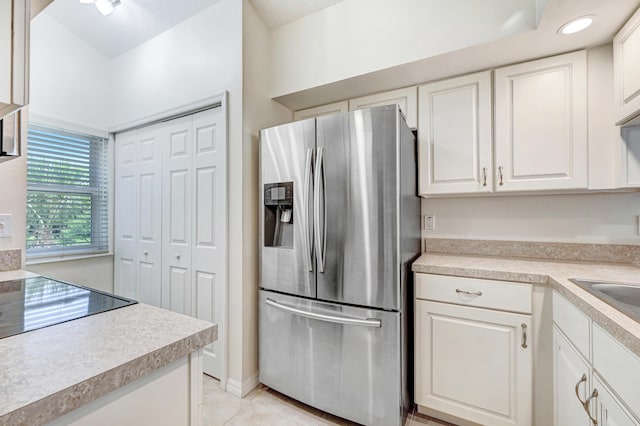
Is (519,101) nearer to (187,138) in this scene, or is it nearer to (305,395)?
(305,395)

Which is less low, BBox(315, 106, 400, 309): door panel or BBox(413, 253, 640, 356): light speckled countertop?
BBox(315, 106, 400, 309): door panel

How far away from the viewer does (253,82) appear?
6.74 feet

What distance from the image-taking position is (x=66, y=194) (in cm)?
257

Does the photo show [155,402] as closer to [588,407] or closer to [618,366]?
[618,366]

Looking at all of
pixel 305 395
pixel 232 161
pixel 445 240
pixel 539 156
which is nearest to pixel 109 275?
pixel 232 161

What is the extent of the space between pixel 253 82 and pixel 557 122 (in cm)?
192

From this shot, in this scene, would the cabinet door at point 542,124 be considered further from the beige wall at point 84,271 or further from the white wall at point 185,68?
the beige wall at point 84,271

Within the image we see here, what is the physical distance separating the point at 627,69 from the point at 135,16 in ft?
10.7

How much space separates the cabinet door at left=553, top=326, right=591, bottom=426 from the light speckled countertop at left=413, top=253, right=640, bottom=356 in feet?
0.72

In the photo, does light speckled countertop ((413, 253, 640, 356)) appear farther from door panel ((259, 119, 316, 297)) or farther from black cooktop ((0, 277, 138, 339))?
black cooktop ((0, 277, 138, 339))

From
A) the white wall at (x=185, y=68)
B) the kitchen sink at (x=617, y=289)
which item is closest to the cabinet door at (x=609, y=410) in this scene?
the kitchen sink at (x=617, y=289)

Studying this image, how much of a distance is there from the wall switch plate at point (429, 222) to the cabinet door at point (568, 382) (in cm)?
95

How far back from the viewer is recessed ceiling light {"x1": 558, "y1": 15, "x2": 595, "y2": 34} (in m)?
1.34

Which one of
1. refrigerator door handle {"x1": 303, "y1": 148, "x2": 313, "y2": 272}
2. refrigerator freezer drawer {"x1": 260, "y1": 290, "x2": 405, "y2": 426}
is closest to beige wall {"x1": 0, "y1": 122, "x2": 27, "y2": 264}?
refrigerator freezer drawer {"x1": 260, "y1": 290, "x2": 405, "y2": 426}
